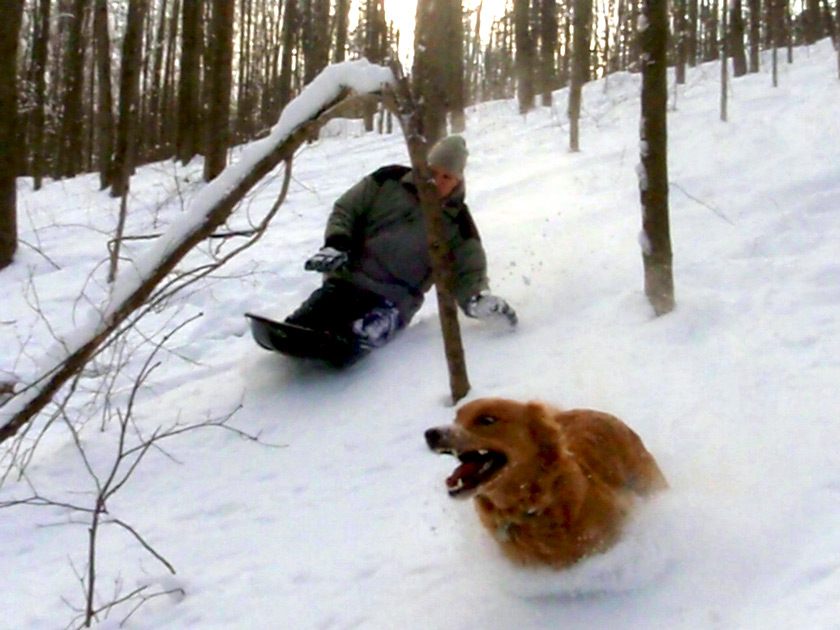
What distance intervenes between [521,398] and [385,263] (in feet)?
5.15

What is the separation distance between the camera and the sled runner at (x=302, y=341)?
5.20 metres

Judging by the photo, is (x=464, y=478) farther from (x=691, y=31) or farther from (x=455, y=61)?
(x=691, y=31)

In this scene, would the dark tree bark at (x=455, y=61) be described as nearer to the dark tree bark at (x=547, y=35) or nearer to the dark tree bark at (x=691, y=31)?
the dark tree bark at (x=547, y=35)

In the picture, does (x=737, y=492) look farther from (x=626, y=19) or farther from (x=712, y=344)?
(x=626, y=19)

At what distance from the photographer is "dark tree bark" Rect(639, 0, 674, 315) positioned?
489 cm

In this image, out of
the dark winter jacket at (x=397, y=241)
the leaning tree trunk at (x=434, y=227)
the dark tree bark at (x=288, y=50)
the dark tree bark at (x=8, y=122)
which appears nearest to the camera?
the leaning tree trunk at (x=434, y=227)

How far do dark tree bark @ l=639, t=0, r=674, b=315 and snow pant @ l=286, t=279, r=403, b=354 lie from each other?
1.75 meters

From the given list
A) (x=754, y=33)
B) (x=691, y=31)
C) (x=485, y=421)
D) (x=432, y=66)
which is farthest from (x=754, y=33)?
(x=485, y=421)

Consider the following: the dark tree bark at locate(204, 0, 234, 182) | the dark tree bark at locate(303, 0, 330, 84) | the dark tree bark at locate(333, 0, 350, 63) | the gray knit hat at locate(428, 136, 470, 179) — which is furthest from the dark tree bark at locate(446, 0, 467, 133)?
the dark tree bark at locate(333, 0, 350, 63)

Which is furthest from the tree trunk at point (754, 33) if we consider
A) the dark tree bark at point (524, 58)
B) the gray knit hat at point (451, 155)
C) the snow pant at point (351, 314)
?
the snow pant at point (351, 314)

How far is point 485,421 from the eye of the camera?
2.88 metres

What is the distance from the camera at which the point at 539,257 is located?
671cm

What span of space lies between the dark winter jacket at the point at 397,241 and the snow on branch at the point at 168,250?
206cm

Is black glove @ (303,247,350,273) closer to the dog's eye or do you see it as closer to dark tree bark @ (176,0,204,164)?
the dog's eye
